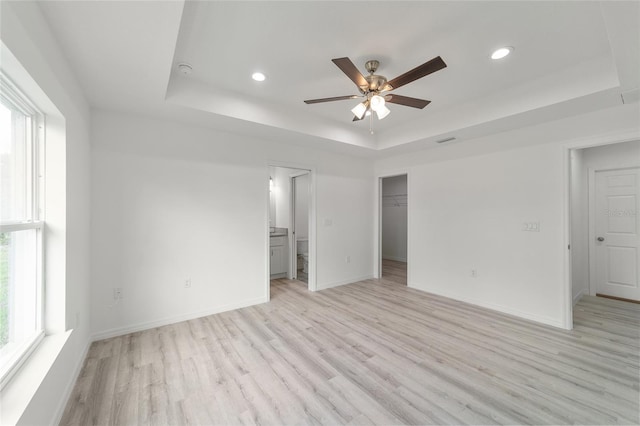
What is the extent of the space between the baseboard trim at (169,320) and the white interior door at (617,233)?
5384 mm

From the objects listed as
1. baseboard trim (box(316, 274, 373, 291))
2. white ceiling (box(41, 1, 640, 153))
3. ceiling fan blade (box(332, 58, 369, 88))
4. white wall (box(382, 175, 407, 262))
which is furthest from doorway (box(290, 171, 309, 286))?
white wall (box(382, 175, 407, 262))

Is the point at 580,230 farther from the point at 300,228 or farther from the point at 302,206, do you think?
the point at 300,228

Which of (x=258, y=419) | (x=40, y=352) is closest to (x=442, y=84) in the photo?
(x=258, y=419)

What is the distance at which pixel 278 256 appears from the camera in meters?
5.23

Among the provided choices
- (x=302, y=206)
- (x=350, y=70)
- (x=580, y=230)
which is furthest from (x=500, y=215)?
(x=302, y=206)

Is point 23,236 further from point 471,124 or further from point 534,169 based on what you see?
point 534,169

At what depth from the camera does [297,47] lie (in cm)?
217

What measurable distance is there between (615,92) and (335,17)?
2697mm

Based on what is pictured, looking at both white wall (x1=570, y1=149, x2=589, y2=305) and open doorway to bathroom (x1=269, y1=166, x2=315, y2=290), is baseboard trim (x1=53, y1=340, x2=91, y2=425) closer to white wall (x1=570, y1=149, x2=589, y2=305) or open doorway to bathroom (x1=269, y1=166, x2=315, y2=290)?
open doorway to bathroom (x1=269, y1=166, x2=315, y2=290)

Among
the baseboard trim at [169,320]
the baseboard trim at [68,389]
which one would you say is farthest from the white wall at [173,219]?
the baseboard trim at [68,389]

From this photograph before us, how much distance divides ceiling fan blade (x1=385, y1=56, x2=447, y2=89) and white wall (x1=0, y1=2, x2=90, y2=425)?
2236mm

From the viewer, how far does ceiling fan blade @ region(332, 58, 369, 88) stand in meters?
1.81

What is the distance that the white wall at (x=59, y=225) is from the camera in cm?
127

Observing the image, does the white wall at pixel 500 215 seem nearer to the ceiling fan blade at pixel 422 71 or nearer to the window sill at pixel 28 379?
the ceiling fan blade at pixel 422 71
